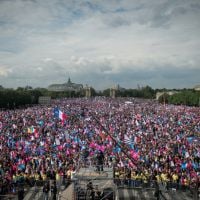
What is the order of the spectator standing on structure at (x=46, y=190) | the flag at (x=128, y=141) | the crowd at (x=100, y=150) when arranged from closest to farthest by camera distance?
the spectator standing on structure at (x=46, y=190) → the crowd at (x=100, y=150) → the flag at (x=128, y=141)

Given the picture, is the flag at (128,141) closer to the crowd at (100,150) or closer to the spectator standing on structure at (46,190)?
the crowd at (100,150)

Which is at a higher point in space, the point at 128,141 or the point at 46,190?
the point at 128,141

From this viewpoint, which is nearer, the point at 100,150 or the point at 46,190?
the point at 46,190

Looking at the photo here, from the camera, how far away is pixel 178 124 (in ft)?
152

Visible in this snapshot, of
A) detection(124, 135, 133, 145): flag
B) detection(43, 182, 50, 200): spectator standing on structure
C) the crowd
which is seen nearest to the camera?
detection(43, 182, 50, 200): spectator standing on structure

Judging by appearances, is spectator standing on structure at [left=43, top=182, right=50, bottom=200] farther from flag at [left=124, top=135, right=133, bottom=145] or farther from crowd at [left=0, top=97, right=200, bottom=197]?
flag at [left=124, top=135, right=133, bottom=145]

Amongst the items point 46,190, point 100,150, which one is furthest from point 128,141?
point 46,190

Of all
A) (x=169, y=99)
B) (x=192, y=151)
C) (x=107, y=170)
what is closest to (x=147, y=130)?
(x=192, y=151)

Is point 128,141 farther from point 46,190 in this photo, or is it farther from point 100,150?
point 46,190

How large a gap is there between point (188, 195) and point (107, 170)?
27.8 ft

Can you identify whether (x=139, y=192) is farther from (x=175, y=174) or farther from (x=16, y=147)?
(x=16, y=147)

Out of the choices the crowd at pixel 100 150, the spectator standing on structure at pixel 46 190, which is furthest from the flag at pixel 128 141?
the spectator standing on structure at pixel 46 190

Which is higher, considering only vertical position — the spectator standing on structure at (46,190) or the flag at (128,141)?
the flag at (128,141)

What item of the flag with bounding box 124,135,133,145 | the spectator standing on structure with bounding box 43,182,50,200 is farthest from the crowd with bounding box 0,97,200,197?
the spectator standing on structure with bounding box 43,182,50,200
